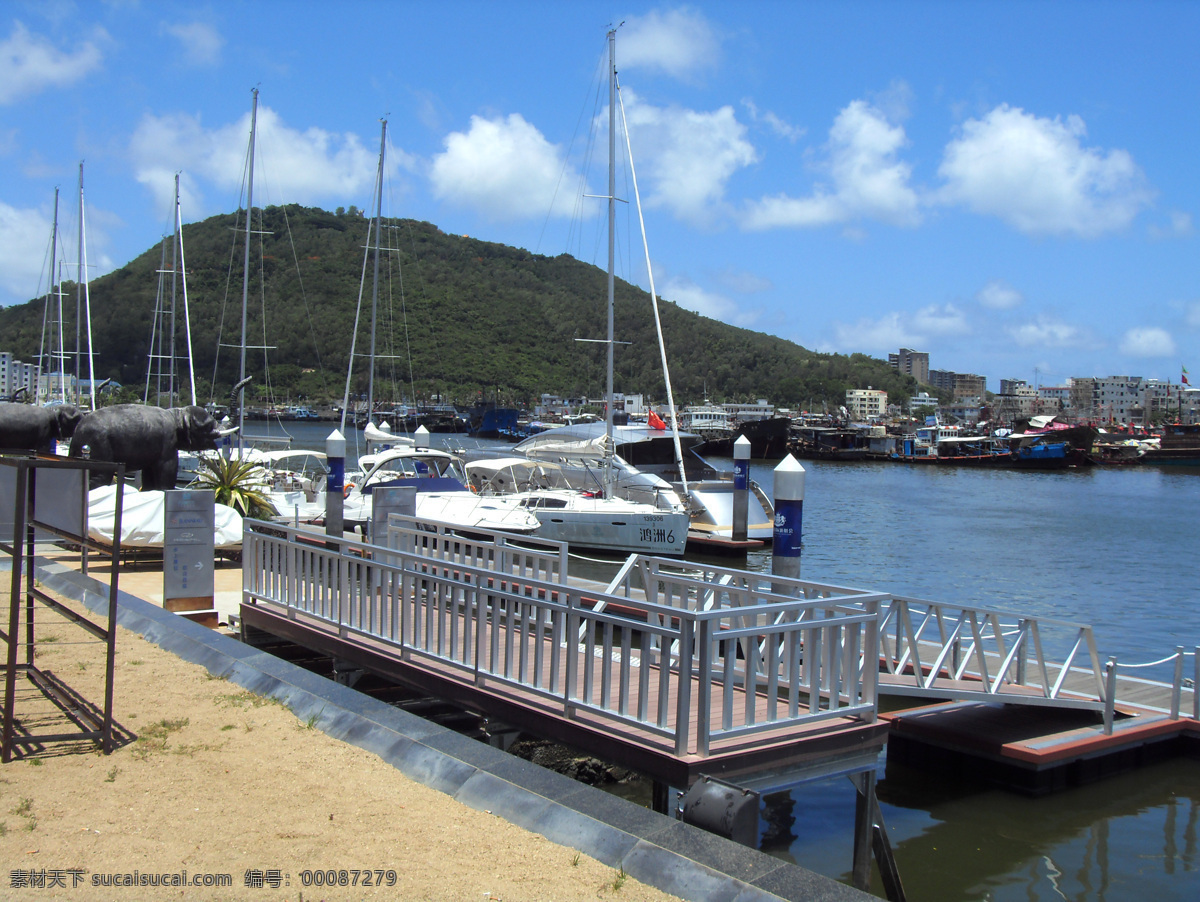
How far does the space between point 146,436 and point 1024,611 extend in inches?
830

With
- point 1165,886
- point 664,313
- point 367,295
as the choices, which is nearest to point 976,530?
point 1165,886

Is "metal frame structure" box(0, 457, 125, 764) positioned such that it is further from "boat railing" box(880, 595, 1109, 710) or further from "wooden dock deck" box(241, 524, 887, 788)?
"boat railing" box(880, 595, 1109, 710)

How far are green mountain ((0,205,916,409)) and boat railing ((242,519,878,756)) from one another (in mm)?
82543

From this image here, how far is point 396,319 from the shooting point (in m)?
119

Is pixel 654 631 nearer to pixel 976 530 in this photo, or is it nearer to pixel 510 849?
pixel 510 849

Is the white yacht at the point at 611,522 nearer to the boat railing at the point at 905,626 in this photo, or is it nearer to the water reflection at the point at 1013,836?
the boat railing at the point at 905,626

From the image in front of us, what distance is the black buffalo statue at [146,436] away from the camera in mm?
19594

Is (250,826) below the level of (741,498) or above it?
above

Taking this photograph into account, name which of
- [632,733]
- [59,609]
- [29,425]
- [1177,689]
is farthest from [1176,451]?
[59,609]

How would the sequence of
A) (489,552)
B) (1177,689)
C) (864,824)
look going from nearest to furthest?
(864,824), (489,552), (1177,689)

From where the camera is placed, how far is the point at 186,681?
772 cm

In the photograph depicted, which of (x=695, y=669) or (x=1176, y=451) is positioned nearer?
(x=695, y=669)

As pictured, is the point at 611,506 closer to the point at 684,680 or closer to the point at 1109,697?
the point at 1109,697

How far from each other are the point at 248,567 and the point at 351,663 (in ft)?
8.47
